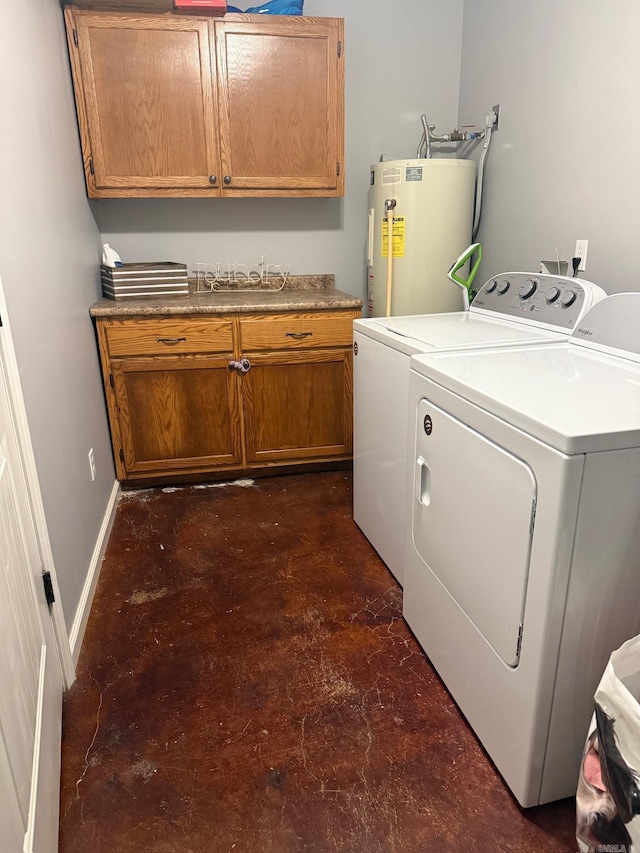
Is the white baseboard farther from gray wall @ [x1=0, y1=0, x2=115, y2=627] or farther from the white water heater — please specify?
the white water heater

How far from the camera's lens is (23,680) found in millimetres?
1128

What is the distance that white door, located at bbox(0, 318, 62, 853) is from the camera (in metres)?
0.96

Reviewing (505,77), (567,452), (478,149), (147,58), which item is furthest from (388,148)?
(567,452)

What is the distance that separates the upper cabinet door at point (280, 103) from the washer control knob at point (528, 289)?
116cm

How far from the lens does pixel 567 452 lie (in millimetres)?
1004

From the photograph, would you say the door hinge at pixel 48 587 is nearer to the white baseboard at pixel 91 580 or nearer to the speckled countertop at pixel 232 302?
the white baseboard at pixel 91 580

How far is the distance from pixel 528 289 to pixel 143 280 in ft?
5.70

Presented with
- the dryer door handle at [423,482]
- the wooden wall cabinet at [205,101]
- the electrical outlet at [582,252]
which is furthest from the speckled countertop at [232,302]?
the dryer door handle at [423,482]

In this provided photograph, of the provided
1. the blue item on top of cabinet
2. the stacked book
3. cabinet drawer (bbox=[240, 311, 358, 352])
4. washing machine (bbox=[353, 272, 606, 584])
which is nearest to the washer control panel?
washing machine (bbox=[353, 272, 606, 584])

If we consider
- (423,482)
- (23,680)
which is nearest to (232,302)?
(423,482)

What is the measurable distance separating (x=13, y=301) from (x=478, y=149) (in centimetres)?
234

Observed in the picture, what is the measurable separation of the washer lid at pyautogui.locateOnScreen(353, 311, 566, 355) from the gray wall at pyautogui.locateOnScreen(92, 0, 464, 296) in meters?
1.15

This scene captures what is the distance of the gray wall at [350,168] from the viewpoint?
9.45 ft

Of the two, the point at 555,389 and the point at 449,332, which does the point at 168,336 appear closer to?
the point at 449,332
